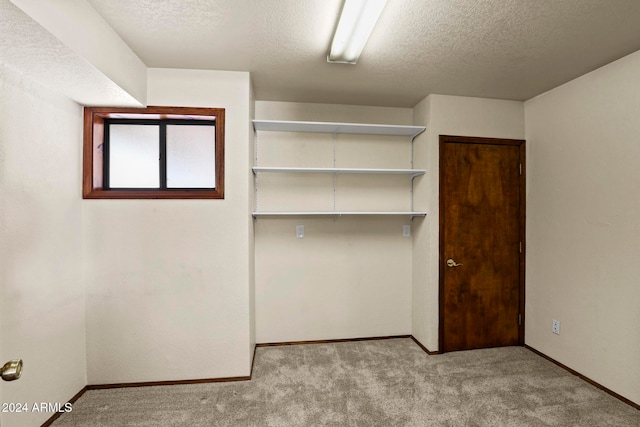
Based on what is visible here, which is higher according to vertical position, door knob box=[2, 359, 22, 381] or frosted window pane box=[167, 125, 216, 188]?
frosted window pane box=[167, 125, 216, 188]

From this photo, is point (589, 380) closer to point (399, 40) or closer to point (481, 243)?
point (481, 243)

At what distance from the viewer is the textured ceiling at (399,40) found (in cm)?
164

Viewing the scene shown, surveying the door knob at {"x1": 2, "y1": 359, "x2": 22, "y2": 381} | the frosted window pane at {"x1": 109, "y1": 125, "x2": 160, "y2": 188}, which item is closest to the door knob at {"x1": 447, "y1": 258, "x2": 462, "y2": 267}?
the frosted window pane at {"x1": 109, "y1": 125, "x2": 160, "y2": 188}

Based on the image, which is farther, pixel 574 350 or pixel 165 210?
pixel 574 350

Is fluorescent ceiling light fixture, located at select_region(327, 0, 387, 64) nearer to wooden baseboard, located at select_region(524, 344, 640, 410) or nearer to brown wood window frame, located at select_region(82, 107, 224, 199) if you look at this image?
brown wood window frame, located at select_region(82, 107, 224, 199)

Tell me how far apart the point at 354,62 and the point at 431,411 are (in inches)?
101

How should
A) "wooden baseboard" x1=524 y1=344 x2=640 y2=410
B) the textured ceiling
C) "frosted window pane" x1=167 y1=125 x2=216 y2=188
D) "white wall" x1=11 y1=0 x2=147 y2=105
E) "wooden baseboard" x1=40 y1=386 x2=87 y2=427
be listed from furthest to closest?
1. "frosted window pane" x1=167 y1=125 x2=216 y2=188
2. "wooden baseboard" x1=524 y1=344 x2=640 y2=410
3. "wooden baseboard" x1=40 y1=386 x2=87 y2=427
4. the textured ceiling
5. "white wall" x1=11 y1=0 x2=147 y2=105

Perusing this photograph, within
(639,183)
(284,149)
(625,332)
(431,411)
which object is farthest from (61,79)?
(625,332)

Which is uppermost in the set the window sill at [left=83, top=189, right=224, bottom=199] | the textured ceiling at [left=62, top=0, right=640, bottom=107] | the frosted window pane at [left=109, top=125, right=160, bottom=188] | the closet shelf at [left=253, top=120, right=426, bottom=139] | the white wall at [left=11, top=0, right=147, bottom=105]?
the textured ceiling at [left=62, top=0, right=640, bottom=107]

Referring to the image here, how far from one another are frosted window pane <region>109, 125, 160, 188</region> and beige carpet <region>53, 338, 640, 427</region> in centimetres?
169

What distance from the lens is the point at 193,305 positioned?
93.8 inches

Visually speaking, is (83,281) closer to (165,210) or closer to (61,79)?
(165,210)

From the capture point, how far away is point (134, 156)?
2521 millimetres

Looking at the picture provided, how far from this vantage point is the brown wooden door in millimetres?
2896
